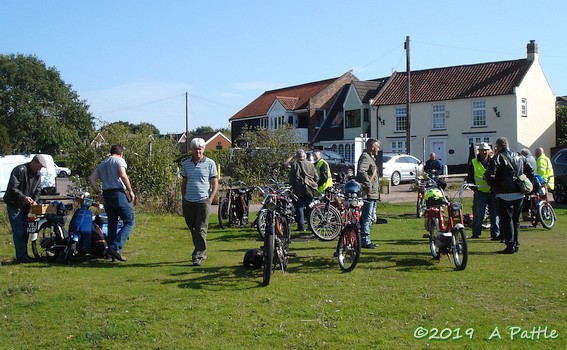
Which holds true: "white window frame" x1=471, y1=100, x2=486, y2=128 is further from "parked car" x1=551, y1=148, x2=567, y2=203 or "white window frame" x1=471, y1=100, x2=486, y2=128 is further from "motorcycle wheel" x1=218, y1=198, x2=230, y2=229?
"motorcycle wheel" x1=218, y1=198, x2=230, y2=229

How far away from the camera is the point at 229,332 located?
618cm

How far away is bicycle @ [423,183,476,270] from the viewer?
9.13 m

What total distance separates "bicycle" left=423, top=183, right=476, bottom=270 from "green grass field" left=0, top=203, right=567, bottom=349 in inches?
8.5

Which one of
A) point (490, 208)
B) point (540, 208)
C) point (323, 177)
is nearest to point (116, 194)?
point (323, 177)

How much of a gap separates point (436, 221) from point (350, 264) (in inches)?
60.3

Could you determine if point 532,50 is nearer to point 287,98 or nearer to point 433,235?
point 287,98

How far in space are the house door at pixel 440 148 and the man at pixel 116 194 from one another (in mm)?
38356

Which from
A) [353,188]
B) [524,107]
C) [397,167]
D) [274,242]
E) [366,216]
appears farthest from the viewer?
[524,107]

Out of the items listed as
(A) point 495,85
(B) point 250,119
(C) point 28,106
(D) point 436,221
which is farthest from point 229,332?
(C) point 28,106

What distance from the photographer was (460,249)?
30.1ft

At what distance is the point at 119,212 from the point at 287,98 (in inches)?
1988

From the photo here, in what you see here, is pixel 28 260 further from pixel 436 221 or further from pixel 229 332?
pixel 436 221

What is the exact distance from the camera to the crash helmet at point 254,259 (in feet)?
30.2

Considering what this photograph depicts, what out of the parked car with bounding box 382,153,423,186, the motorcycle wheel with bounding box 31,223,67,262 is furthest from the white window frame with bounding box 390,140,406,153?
the motorcycle wheel with bounding box 31,223,67,262
